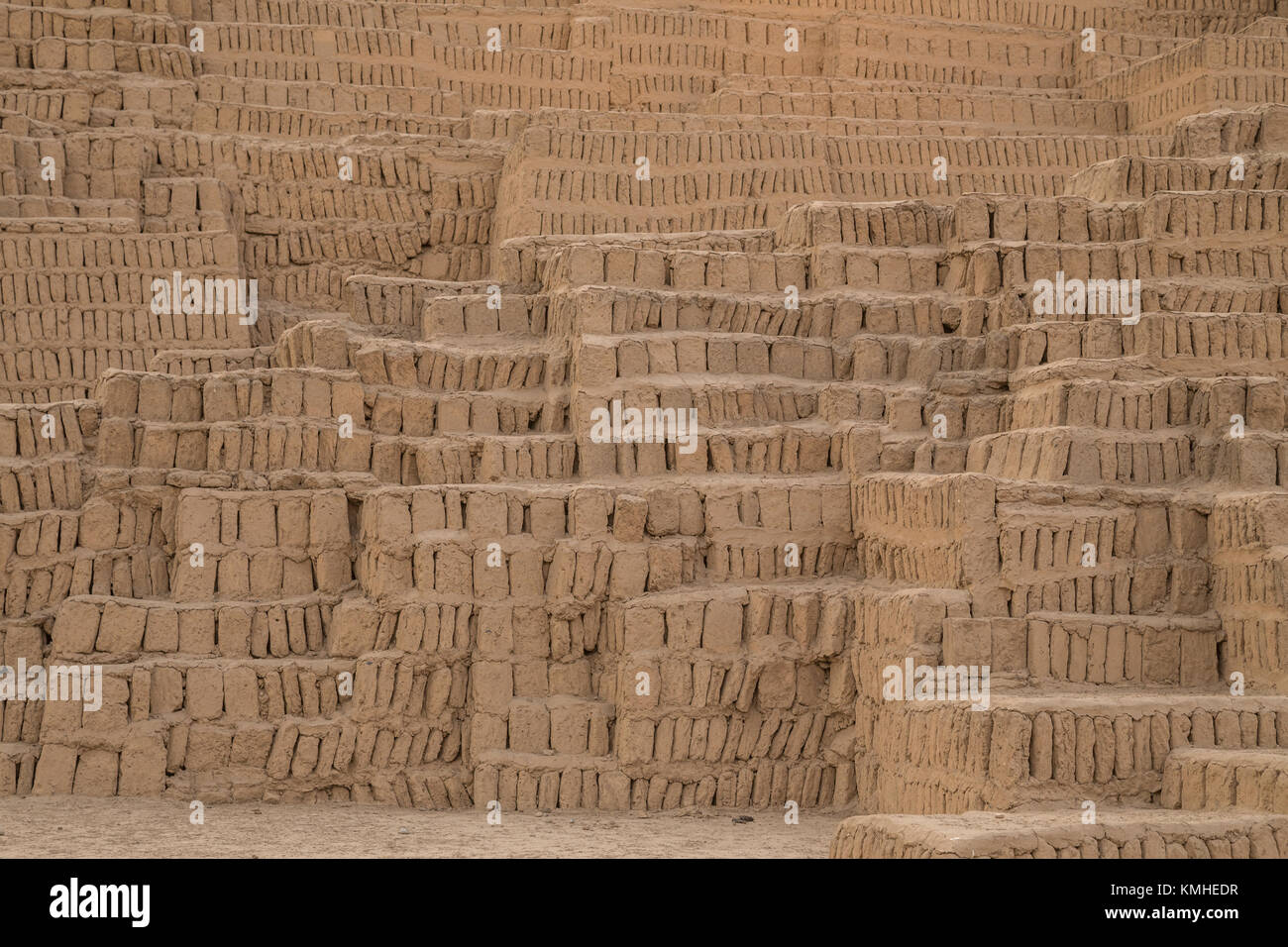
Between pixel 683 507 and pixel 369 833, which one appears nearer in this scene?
pixel 369 833

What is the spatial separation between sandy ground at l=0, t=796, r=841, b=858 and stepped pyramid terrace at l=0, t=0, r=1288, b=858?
0.77 feet

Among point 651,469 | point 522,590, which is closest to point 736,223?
point 651,469

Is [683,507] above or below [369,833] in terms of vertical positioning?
above

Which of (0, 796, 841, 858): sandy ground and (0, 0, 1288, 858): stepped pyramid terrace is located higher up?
(0, 0, 1288, 858): stepped pyramid terrace

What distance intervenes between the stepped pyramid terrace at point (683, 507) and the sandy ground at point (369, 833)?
23 cm

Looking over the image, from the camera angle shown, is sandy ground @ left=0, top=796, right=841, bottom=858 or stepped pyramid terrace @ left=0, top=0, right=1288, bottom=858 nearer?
sandy ground @ left=0, top=796, right=841, bottom=858

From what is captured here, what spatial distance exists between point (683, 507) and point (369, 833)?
2.63m

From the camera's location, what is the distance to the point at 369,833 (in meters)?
10.0

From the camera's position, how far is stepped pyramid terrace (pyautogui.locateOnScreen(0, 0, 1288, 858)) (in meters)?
9.97

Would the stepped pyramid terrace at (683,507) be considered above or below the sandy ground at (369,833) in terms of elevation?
above

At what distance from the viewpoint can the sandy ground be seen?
9414 millimetres

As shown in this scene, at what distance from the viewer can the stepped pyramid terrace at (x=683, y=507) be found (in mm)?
9969

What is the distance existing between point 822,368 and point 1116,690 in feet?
10.9

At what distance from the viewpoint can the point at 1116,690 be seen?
32.7 feet
